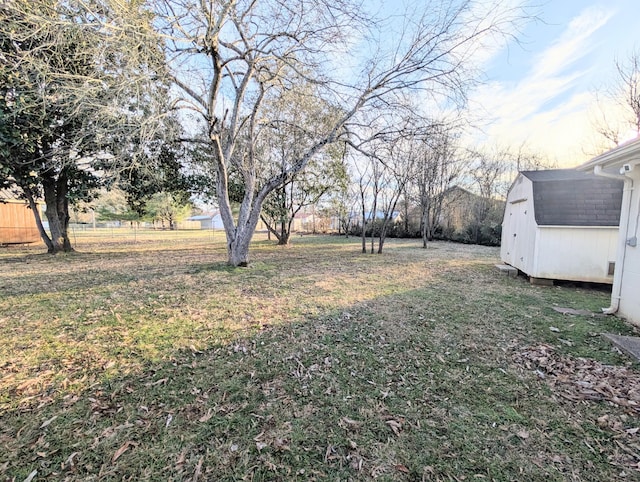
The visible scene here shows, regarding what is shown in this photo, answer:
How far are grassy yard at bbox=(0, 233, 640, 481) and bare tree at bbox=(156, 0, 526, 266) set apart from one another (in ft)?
13.5

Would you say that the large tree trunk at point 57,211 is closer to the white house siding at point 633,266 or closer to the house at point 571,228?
the house at point 571,228

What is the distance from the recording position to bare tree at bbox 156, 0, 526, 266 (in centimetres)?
480

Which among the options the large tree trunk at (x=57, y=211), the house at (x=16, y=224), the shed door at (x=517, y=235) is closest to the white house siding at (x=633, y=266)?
the shed door at (x=517, y=235)

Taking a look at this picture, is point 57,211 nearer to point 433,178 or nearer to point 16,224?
point 16,224

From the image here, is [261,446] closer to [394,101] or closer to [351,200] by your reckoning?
[394,101]

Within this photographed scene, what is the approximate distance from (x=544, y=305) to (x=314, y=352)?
424 cm

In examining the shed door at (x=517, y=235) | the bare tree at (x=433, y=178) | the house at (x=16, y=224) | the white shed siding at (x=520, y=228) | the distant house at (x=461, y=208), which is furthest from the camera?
the distant house at (x=461, y=208)

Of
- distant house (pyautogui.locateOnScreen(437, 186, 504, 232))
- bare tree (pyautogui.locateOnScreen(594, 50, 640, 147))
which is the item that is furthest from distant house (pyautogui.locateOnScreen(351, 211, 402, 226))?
bare tree (pyautogui.locateOnScreen(594, 50, 640, 147))

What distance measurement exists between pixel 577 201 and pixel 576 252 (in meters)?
1.14

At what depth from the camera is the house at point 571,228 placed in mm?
5664

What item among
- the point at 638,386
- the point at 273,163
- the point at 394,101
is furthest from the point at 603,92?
the point at 638,386

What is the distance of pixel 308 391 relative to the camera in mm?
2303

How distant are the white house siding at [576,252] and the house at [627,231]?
6.60ft

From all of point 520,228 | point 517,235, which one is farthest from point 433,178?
point 520,228
